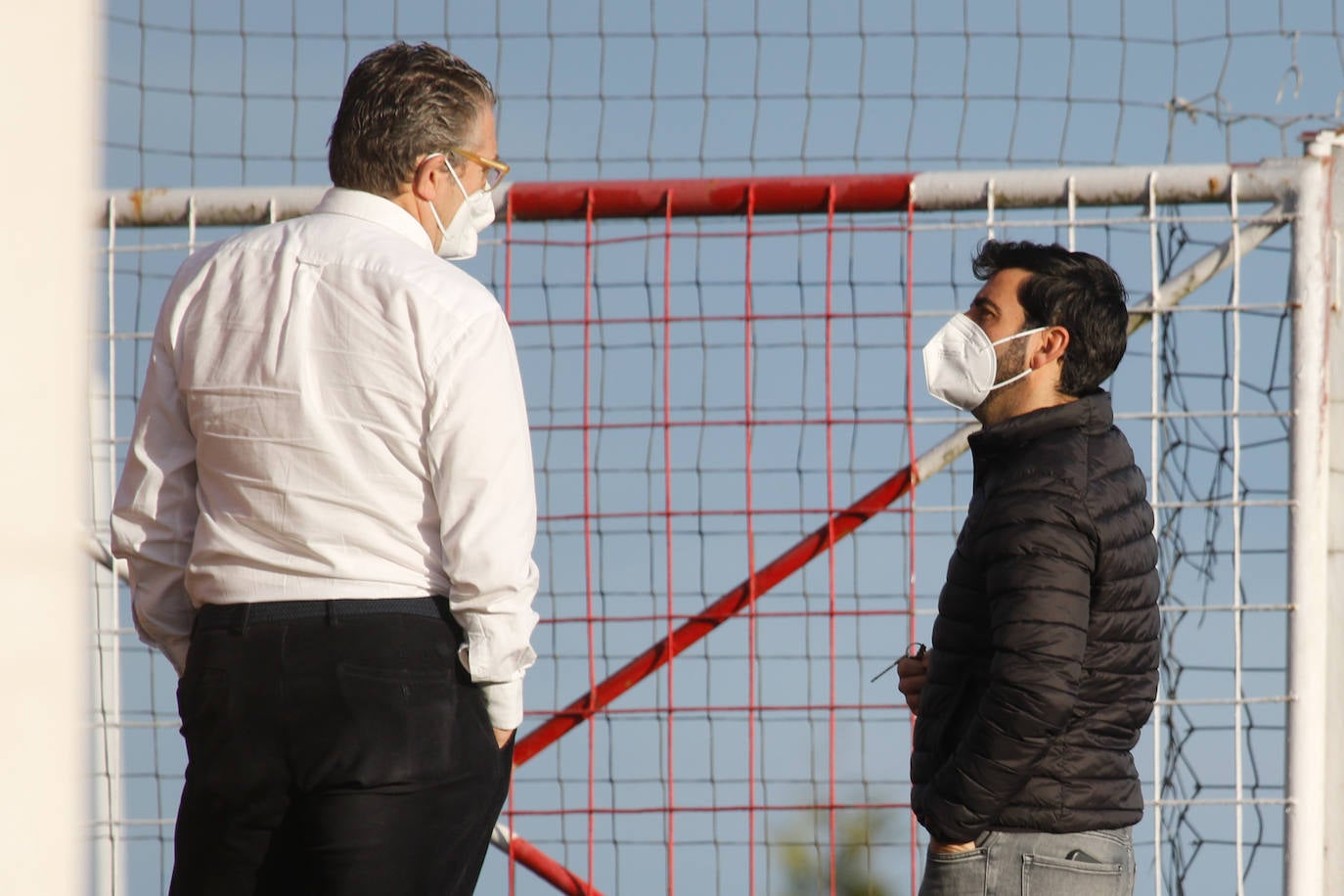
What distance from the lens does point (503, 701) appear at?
95.8 inches

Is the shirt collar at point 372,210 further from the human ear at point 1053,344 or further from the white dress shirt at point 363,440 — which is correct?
the human ear at point 1053,344

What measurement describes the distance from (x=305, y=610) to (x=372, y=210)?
Answer: 630mm

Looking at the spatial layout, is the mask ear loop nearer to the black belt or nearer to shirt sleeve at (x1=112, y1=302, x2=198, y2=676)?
the black belt

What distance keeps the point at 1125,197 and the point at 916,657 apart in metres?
1.95

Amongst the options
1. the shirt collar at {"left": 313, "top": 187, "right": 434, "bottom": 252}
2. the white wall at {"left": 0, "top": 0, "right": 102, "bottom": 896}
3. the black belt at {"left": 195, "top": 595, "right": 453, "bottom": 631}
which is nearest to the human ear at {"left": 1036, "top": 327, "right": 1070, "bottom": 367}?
the shirt collar at {"left": 313, "top": 187, "right": 434, "bottom": 252}

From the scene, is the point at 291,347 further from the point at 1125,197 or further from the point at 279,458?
the point at 1125,197

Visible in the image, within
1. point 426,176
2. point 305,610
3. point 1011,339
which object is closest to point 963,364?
point 1011,339

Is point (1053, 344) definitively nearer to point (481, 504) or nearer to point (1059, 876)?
point (1059, 876)

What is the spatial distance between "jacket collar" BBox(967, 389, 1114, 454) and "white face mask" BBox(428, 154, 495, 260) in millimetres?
943

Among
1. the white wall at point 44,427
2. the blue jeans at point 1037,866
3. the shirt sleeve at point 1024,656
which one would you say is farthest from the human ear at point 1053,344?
the white wall at point 44,427

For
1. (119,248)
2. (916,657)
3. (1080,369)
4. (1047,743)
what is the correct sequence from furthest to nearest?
1. (119,248)
2. (916,657)
3. (1080,369)
4. (1047,743)

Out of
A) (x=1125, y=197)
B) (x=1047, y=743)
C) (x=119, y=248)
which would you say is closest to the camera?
(x=1047, y=743)

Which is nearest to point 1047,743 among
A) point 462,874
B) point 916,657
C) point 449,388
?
point 916,657

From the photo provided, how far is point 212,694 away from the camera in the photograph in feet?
7.59
